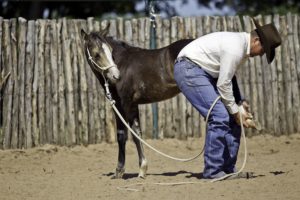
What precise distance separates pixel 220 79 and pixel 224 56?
26 centimetres

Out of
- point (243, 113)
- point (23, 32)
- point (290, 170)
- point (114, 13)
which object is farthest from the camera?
point (114, 13)

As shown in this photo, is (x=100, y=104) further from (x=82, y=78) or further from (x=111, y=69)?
(x=111, y=69)

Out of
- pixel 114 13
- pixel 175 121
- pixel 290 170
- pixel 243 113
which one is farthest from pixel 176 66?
pixel 114 13

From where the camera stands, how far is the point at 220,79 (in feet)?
23.4

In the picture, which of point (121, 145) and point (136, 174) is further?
point (136, 174)

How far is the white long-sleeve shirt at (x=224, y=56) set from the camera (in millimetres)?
7086

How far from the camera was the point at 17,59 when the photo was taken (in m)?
11.3

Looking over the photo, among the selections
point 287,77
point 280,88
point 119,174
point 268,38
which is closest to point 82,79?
point 119,174

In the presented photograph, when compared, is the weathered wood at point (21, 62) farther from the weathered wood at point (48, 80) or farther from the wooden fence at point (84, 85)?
the weathered wood at point (48, 80)

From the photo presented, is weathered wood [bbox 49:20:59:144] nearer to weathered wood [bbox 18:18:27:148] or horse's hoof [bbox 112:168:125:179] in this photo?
weathered wood [bbox 18:18:27:148]

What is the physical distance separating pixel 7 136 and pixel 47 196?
4212 millimetres

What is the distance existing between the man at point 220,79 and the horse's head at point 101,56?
3.35ft

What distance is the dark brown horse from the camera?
8.45 metres

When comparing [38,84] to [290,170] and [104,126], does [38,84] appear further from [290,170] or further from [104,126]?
[290,170]
